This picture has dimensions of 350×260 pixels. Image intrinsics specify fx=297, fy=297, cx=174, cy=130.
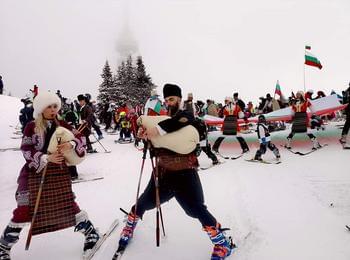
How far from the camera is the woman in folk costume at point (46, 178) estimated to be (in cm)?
301

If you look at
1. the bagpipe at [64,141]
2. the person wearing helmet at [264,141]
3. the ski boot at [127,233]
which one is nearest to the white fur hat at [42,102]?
the bagpipe at [64,141]

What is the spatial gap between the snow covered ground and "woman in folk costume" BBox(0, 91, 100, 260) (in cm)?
51

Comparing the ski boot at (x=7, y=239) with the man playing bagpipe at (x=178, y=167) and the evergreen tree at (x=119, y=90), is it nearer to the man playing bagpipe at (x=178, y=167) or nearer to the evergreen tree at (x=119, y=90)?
the man playing bagpipe at (x=178, y=167)

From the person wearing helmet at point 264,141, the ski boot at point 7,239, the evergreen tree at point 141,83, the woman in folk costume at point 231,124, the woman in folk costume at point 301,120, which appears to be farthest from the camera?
the evergreen tree at point 141,83

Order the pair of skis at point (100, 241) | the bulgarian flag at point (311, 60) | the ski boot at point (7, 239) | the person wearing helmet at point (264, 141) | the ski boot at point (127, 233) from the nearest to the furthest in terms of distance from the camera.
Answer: the ski boot at point (7, 239) → the pair of skis at point (100, 241) → the ski boot at point (127, 233) → the person wearing helmet at point (264, 141) → the bulgarian flag at point (311, 60)

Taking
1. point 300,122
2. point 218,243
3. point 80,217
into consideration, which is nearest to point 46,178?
point 80,217

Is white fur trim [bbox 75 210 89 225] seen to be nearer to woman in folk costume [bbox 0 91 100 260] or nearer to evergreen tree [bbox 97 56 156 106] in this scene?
woman in folk costume [bbox 0 91 100 260]

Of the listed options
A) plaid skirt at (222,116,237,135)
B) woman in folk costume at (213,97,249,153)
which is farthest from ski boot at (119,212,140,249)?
plaid skirt at (222,116,237,135)

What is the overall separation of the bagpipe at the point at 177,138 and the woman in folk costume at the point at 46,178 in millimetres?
835

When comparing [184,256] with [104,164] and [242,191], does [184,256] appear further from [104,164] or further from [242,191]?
[104,164]

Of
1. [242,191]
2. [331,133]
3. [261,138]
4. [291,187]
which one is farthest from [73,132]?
[331,133]

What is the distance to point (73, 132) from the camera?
332cm

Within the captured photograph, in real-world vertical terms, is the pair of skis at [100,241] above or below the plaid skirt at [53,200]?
below

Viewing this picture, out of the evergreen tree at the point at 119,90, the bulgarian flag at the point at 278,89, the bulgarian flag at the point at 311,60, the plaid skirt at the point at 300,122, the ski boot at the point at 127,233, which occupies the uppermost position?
the evergreen tree at the point at 119,90
